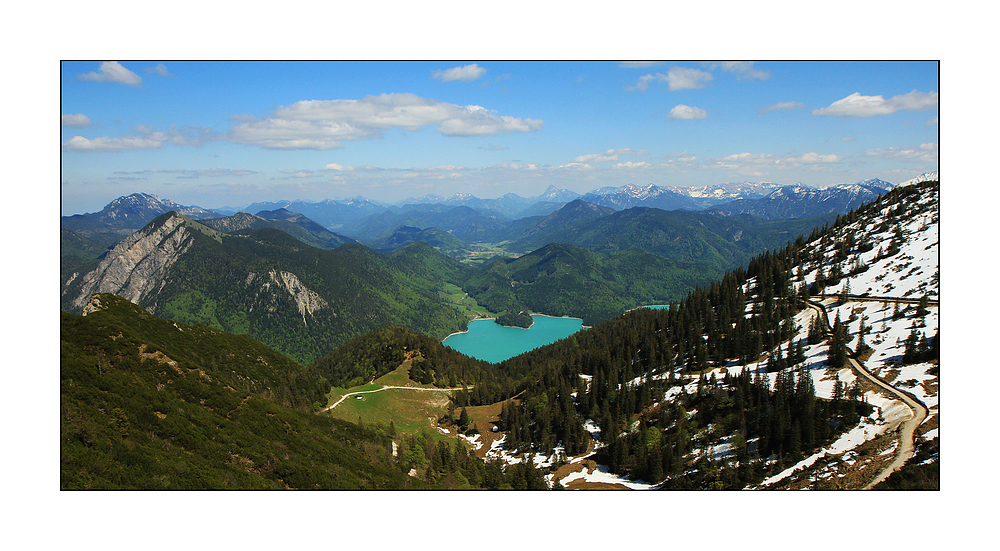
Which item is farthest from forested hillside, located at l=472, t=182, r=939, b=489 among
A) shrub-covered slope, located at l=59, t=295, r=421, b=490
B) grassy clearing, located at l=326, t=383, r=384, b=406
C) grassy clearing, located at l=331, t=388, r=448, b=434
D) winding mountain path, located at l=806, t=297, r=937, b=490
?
grassy clearing, located at l=326, t=383, r=384, b=406

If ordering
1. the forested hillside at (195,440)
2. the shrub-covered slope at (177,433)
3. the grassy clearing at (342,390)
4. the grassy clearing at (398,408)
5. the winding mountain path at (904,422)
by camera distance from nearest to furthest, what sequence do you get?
1. the shrub-covered slope at (177,433)
2. the forested hillside at (195,440)
3. the winding mountain path at (904,422)
4. the grassy clearing at (398,408)
5. the grassy clearing at (342,390)

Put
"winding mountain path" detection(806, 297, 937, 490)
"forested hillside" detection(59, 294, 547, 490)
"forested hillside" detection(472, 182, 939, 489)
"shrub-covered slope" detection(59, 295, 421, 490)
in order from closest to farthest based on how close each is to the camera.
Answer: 1. "shrub-covered slope" detection(59, 295, 421, 490)
2. "forested hillside" detection(59, 294, 547, 490)
3. "winding mountain path" detection(806, 297, 937, 490)
4. "forested hillside" detection(472, 182, 939, 489)

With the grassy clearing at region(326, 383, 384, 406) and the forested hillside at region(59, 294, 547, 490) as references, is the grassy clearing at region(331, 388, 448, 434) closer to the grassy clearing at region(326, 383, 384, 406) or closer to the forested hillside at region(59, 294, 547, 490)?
the grassy clearing at region(326, 383, 384, 406)

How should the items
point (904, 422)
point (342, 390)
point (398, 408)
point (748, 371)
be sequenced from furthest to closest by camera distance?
point (342, 390), point (398, 408), point (748, 371), point (904, 422)

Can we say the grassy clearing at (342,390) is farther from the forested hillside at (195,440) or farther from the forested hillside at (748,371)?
the forested hillside at (748,371)

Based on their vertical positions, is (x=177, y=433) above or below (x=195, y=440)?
above

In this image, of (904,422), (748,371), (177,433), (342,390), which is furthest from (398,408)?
(904,422)

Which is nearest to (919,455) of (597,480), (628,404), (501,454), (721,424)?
(721,424)

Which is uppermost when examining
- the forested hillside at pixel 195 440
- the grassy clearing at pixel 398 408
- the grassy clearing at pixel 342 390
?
the forested hillside at pixel 195 440

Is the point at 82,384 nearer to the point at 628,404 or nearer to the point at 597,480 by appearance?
the point at 597,480

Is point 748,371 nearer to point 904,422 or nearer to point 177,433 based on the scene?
point 904,422

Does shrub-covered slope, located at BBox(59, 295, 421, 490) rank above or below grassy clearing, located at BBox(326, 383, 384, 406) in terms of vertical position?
above

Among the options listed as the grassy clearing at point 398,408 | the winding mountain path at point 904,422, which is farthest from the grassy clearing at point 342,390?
the winding mountain path at point 904,422
